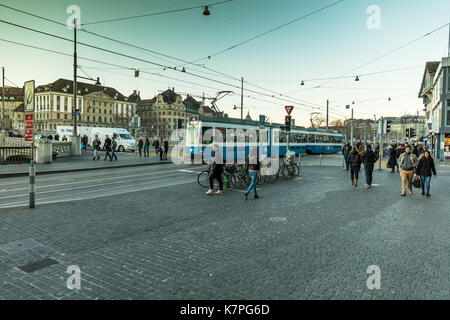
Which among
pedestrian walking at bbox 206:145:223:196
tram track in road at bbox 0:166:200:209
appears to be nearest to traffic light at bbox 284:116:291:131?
tram track in road at bbox 0:166:200:209

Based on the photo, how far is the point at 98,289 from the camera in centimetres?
388

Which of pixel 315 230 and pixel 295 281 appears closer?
pixel 295 281

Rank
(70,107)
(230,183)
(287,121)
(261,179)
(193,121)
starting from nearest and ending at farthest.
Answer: (230,183) → (261,179) → (287,121) → (193,121) → (70,107)

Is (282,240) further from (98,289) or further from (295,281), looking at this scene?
(98,289)

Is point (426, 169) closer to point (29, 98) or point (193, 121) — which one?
point (29, 98)

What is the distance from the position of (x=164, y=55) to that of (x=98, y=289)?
53.3 ft

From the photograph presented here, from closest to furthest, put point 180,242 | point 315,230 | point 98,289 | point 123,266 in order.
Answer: point 98,289 → point 123,266 → point 180,242 → point 315,230

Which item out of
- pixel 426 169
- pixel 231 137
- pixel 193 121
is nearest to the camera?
pixel 426 169

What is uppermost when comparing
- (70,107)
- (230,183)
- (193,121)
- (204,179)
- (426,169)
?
(70,107)

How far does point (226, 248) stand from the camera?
5391 millimetres

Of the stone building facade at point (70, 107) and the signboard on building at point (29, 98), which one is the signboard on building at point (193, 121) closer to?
the signboard on building at point (29, 98)

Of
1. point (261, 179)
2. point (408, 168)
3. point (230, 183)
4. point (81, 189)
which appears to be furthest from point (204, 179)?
point (408, 168)
